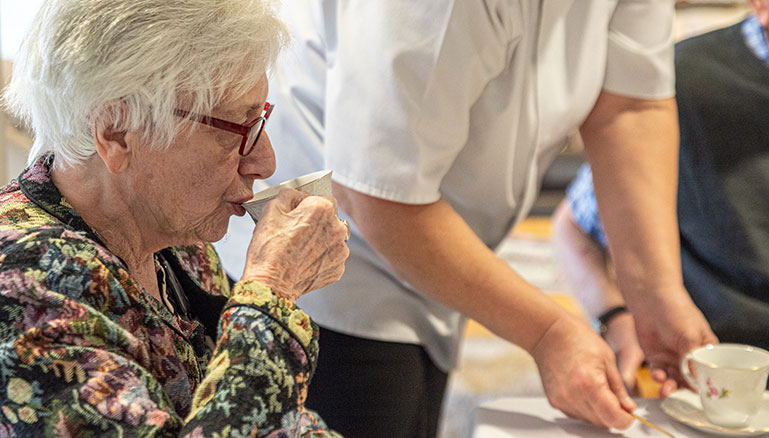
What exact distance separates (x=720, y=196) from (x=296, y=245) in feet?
3.65

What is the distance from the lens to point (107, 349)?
0.86 meters

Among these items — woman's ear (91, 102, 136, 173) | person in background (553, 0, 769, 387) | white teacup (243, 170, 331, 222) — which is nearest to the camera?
woman's ear (91, 102, 136, 173)

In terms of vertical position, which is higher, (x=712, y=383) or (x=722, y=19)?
(x=712, y=383)

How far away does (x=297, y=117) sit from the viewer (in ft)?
4.73

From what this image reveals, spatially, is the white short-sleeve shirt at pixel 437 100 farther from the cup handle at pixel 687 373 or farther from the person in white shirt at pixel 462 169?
the cup handle at pixel 687 373

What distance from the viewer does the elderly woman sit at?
32.7 inches

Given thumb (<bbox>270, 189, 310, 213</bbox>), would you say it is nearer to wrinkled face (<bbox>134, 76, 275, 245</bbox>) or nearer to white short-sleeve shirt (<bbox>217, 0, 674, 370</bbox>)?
wrinkled face (<bbox>134, 76, 275, 245</bbox>)

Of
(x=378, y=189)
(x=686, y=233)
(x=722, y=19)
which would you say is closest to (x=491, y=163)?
(x=378, y=189)

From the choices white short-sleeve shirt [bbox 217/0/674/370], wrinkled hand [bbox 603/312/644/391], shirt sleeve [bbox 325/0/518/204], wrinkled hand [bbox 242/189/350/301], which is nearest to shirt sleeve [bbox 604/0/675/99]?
white short-sleeve shirt [bbox 217/0/674/370]

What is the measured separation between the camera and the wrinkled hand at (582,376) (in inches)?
48.2

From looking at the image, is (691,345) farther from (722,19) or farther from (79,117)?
(722,19)

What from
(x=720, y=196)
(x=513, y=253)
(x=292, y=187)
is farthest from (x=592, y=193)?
(x=513, y=253)

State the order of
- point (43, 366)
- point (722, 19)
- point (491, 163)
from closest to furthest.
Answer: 1. point (43, 366)
2. point (491, 163)
3. point (722, 19)

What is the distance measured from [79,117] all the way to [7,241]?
16cm
